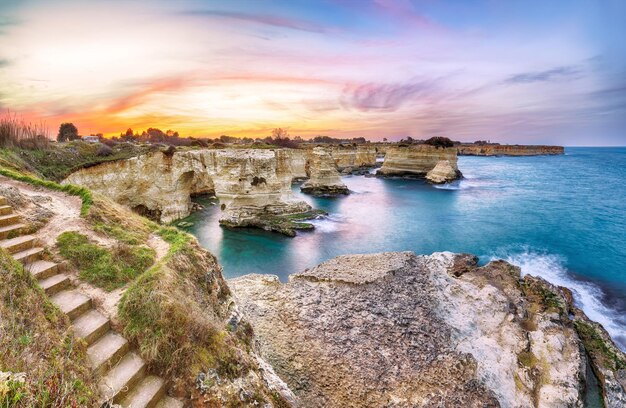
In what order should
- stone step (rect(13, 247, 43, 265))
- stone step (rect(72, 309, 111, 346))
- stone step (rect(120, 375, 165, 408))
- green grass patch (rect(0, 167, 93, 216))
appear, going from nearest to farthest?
stone step (rect(120, 375, 165, 408)), stone step (rect(72, 309, 111, 346)), stone step (rect(13, 247, 43, 265)), green grass patch (rect(0, 167, 93, 216))

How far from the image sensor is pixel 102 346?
470 centimetres

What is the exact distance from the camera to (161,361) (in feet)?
15.6

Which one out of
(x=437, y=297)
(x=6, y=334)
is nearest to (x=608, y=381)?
(x=437, y=297)

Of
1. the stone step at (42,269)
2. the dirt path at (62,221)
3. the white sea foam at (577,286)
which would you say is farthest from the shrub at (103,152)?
the white sea foam at (577,286)

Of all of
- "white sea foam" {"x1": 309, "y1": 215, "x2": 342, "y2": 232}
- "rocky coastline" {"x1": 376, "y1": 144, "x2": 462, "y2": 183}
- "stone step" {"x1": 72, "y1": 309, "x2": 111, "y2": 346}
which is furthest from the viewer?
"rocky coastline" {"x1": 376, "y1": 144, "x2": 462, "y2": 183}

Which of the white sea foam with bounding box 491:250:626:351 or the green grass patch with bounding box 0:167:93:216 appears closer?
the green grass patch with bounding box 0:167:93:216

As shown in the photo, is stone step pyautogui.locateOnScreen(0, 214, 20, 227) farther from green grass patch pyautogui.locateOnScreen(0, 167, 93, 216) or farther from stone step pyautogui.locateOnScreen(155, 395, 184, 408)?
stone step pyautogui.locateOnScreen(155, 395, 184, 408)

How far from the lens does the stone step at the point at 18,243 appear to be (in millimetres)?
5935

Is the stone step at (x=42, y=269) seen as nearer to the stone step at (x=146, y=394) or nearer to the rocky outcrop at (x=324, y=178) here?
the stone step at (x=146, y=394)

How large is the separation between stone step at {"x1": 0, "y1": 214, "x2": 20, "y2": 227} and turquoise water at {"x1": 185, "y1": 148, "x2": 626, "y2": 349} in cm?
1076

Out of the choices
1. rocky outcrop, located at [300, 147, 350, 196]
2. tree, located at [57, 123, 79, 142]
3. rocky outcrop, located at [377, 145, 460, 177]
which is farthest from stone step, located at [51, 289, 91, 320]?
rocky outcrop, located at [377, 145, 460, 177]

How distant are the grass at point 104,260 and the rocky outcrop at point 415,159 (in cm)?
5325

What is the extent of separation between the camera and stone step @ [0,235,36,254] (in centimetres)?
593

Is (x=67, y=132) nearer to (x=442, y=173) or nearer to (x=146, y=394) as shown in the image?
(x=146, y=394)
